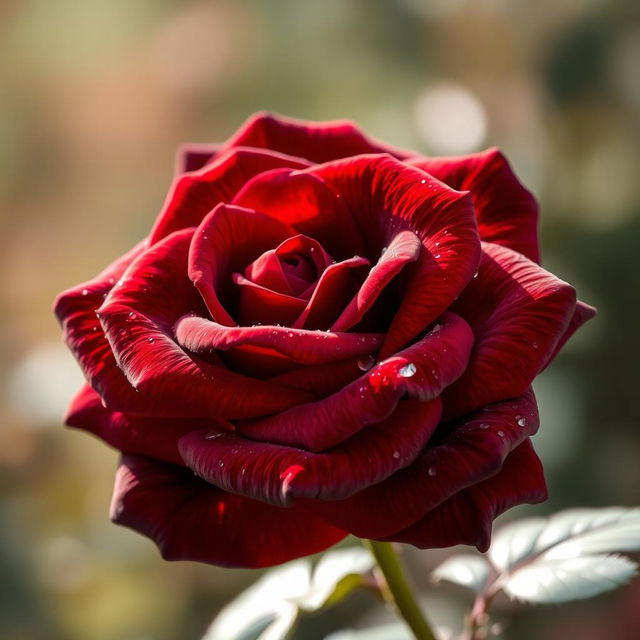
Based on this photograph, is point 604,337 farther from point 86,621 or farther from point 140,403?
point 140,403

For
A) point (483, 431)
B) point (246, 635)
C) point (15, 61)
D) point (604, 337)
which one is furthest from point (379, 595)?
point (15, 61)

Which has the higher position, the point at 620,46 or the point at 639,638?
the point at 620,46

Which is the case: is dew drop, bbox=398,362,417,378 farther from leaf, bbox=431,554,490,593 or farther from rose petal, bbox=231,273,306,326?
leaf, bbox=431,554,490,593

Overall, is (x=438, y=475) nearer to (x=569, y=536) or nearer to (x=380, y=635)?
(x=569, y=536)

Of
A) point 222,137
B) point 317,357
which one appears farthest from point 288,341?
point 222,137

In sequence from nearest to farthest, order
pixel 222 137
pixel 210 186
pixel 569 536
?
pixel 210 186 → pixel 569 536 → pixel 222 137

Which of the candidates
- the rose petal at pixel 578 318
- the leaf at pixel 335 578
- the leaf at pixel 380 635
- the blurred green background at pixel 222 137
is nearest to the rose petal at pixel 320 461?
the rose petal at pixel 578 318

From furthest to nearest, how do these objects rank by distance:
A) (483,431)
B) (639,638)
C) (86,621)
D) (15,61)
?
(15,61)
(86,621)
(639,638)
(483,431)
